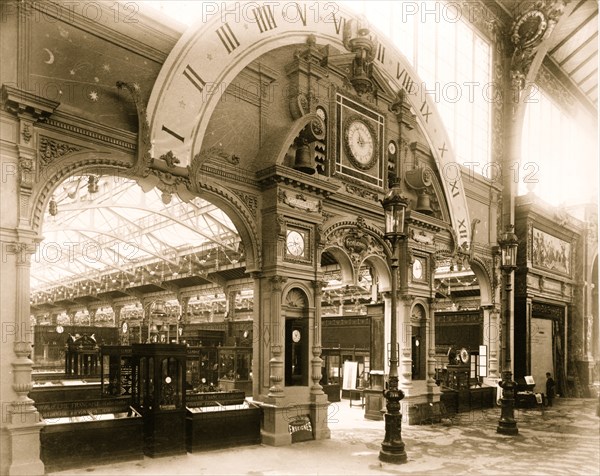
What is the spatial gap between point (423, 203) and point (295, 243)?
4.99 metres

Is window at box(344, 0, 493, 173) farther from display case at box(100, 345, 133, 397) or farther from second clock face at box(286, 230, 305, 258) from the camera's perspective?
display case at box(100, 345, 133, 397)

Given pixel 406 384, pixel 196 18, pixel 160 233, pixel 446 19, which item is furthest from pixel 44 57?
pixel 160 233

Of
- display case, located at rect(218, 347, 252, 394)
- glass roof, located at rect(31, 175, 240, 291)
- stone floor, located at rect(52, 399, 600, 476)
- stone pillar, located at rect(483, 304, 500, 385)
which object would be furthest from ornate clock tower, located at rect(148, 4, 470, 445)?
glass roof, located at rect(31, 175, 240, 291)

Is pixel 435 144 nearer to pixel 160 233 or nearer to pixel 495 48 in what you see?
pixel 495 48

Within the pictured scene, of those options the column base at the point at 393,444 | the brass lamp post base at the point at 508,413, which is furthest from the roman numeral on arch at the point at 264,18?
the brass lamp post base at the point at 508,413

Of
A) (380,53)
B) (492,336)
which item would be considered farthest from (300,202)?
(492,336)

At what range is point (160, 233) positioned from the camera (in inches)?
910

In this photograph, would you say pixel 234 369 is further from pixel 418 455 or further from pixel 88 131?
pixel 88 131

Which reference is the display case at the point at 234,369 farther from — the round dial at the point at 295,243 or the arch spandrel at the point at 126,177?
the arch spandrel at the point at 126,177

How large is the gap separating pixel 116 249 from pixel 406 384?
1580 centimetres

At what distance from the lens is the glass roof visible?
16645mm

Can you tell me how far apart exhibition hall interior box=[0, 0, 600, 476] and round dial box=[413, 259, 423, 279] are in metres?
0.12

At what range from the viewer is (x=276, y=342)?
10.8 meters

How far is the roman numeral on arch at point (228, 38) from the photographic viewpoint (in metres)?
10.3
